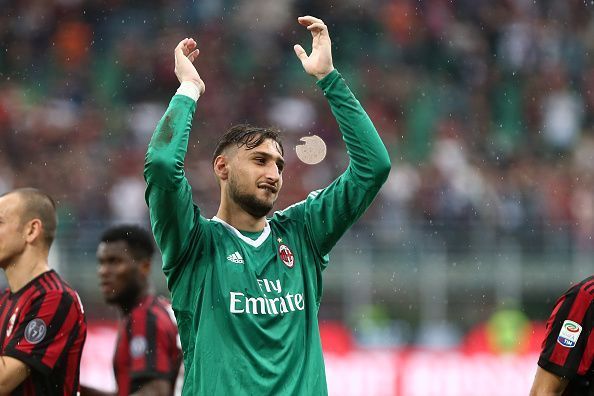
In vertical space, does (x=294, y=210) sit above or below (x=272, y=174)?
below

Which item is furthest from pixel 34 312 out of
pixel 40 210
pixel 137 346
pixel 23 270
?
pixel 137 346

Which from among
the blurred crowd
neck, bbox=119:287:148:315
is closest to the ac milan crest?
neck, bbox=119:287:148:315

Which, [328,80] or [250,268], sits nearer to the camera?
[250,268]

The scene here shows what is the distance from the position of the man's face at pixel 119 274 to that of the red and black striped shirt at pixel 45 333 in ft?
4.77

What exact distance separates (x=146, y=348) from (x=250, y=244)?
1.97 metres

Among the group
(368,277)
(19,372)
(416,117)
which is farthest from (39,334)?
(416,117)

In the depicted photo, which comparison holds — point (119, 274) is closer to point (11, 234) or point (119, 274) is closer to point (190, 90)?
point (11, 234)

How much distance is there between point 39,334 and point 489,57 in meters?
13.9

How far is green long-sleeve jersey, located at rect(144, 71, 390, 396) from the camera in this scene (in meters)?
4.57

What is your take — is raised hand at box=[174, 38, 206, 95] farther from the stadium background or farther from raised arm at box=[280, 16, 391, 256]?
the stadium background

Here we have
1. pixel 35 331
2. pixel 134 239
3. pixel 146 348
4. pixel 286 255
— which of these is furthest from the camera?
pixel 134 239

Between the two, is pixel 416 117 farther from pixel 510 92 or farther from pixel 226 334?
pixel 226 334

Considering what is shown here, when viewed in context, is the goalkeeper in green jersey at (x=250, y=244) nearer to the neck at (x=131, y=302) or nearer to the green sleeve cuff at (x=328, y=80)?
the green sleeve cuff at (x=328, y=80)

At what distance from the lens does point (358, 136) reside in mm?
4855
